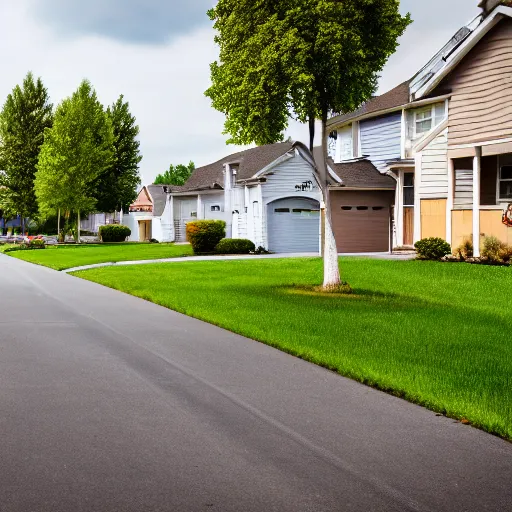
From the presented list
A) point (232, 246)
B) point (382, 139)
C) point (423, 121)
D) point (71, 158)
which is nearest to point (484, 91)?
point (423, 121)

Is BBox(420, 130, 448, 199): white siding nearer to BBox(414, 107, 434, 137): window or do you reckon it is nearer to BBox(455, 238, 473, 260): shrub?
BBox(414, 107, 434, 137): window

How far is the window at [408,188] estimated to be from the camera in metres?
33.7

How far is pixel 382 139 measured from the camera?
3578 cm

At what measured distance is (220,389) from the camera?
26.9 ft

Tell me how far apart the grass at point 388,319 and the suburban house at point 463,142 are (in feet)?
8.11

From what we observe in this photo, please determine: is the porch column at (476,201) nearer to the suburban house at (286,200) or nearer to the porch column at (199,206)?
the suburban house at (286,200)

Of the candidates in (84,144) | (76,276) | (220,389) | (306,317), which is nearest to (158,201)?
(84,144)

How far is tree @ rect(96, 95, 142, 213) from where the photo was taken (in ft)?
247

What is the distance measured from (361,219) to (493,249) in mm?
12534

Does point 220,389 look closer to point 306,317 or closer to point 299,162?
point 306,317

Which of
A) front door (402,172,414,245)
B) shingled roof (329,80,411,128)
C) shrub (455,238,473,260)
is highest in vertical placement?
shingled roof (329,80,411,128)

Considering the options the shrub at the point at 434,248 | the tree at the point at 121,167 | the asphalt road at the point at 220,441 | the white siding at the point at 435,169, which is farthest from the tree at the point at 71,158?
the asphalt road at the point at 220,441

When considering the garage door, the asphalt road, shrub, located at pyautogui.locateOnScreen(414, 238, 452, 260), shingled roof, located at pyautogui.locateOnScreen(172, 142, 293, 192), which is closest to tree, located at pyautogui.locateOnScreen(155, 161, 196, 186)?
shingled roof, located at pyautogui.locateOnScreen(172, 142, 293, 192)

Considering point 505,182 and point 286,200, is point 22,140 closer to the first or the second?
point 286,200
